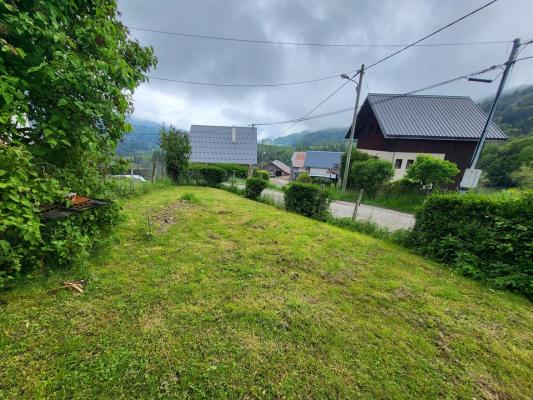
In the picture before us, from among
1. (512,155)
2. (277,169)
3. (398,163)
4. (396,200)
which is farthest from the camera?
(277,169)

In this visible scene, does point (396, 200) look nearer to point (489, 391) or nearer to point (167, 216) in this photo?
point (489, 391)

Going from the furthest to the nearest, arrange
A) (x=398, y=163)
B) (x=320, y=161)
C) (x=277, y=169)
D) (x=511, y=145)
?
(x=277, y=169) → (x=320, y=161) → (x=511, y=145) → (x=398, y=163)

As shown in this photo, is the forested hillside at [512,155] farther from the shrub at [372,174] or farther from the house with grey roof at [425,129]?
the shrub at [372,174]

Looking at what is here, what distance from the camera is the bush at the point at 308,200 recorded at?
302 inches

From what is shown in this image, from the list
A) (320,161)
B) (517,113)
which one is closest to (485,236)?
(320,161)

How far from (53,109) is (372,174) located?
1309 centimetres

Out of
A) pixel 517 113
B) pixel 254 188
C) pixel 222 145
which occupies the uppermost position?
pixel 517 113

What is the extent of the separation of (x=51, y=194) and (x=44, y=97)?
100cm

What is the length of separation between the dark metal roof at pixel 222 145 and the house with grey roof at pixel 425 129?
39.1ft

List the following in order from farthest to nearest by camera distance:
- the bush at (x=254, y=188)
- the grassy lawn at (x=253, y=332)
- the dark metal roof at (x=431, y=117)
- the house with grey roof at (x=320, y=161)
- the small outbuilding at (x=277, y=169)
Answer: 1. the small outbuilding at (x=277, y=169)
2. the house with grey roof at (x=320, y=161)
3. the dark metal roof at (x=431, y=117)
4. the bush at (x=254, y=188)
5. the grassy lawn at (x=253, y=332)

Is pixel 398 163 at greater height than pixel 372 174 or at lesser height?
greater

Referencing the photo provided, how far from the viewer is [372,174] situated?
12.2 meters

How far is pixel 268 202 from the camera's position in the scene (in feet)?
32.3

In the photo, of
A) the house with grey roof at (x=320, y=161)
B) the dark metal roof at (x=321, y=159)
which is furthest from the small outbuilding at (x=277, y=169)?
the dark metal roof at (x=321, y=159)
